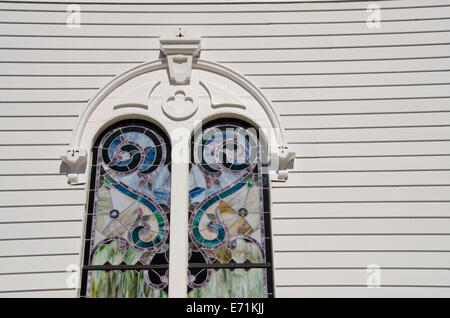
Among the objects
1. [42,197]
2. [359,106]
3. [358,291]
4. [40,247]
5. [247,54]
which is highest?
[247,54]

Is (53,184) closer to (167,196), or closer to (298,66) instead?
(167,196)

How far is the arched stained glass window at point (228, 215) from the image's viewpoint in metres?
8.27

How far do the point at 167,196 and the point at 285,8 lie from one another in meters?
3.13

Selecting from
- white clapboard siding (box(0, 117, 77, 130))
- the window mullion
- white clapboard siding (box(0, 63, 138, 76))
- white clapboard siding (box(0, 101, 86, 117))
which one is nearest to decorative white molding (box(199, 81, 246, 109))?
the window mullion

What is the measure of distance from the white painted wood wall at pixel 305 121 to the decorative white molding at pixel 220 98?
14.4 inches

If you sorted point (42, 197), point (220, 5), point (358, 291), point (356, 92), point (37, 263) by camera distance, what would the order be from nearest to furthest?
point (358, 291)
point (37, 263)
point (42, 197)
point (356, 92)
point (220, 5)

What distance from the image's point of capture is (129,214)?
8.66m

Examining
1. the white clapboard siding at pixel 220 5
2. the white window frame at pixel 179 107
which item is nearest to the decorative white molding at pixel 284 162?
the white window frame at pixel 179 107

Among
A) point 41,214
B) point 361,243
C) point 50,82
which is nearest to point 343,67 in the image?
point 361,243

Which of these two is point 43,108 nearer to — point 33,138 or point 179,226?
point 33,138

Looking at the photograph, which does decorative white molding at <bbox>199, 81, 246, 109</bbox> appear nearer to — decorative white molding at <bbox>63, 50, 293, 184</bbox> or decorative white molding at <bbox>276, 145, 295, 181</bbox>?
decorative white molding at <bbox>63, 50, 293, 184</bbox>

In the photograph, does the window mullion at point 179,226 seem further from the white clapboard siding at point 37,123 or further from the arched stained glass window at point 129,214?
the white clapboard siding at point 37,123

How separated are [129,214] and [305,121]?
246 cm

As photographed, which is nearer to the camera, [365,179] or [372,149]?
[365,179]
